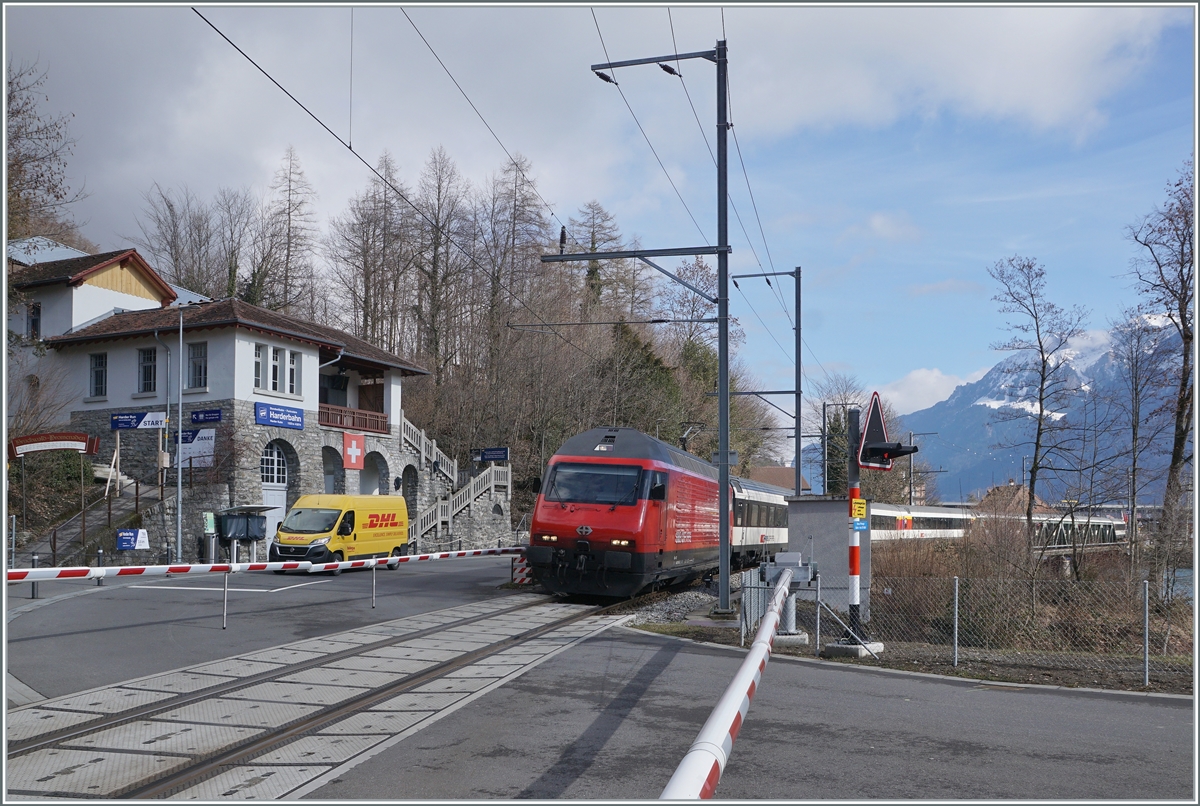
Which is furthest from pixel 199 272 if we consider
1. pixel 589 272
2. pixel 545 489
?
pixel 545 489

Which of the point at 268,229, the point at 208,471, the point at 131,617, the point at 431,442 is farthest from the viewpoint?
the point at 268,229

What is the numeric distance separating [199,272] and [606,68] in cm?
4921

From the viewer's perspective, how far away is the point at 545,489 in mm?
20312

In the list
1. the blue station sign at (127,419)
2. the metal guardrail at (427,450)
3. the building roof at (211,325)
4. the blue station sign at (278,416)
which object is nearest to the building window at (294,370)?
the building roof at (211,325)

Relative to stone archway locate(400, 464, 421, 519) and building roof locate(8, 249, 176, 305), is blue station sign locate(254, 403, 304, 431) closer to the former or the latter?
stone archway locate(400, 464, 421, 519)

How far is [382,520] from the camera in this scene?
29.8 m

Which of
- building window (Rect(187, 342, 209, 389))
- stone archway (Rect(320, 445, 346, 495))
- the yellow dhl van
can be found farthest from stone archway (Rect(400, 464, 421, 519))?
the yellow dhl van

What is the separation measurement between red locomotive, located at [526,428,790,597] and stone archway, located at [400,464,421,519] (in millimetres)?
26080

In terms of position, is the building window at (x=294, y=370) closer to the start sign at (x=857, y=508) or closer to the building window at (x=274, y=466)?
the building window at (x=274, y=466)

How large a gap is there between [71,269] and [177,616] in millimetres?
30526

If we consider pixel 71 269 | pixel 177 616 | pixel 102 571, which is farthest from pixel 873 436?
pixel 71 269

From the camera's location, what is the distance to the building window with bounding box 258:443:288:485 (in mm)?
38094

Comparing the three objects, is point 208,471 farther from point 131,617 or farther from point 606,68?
point 606,68

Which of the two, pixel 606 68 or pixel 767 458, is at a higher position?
pixel 606 68
